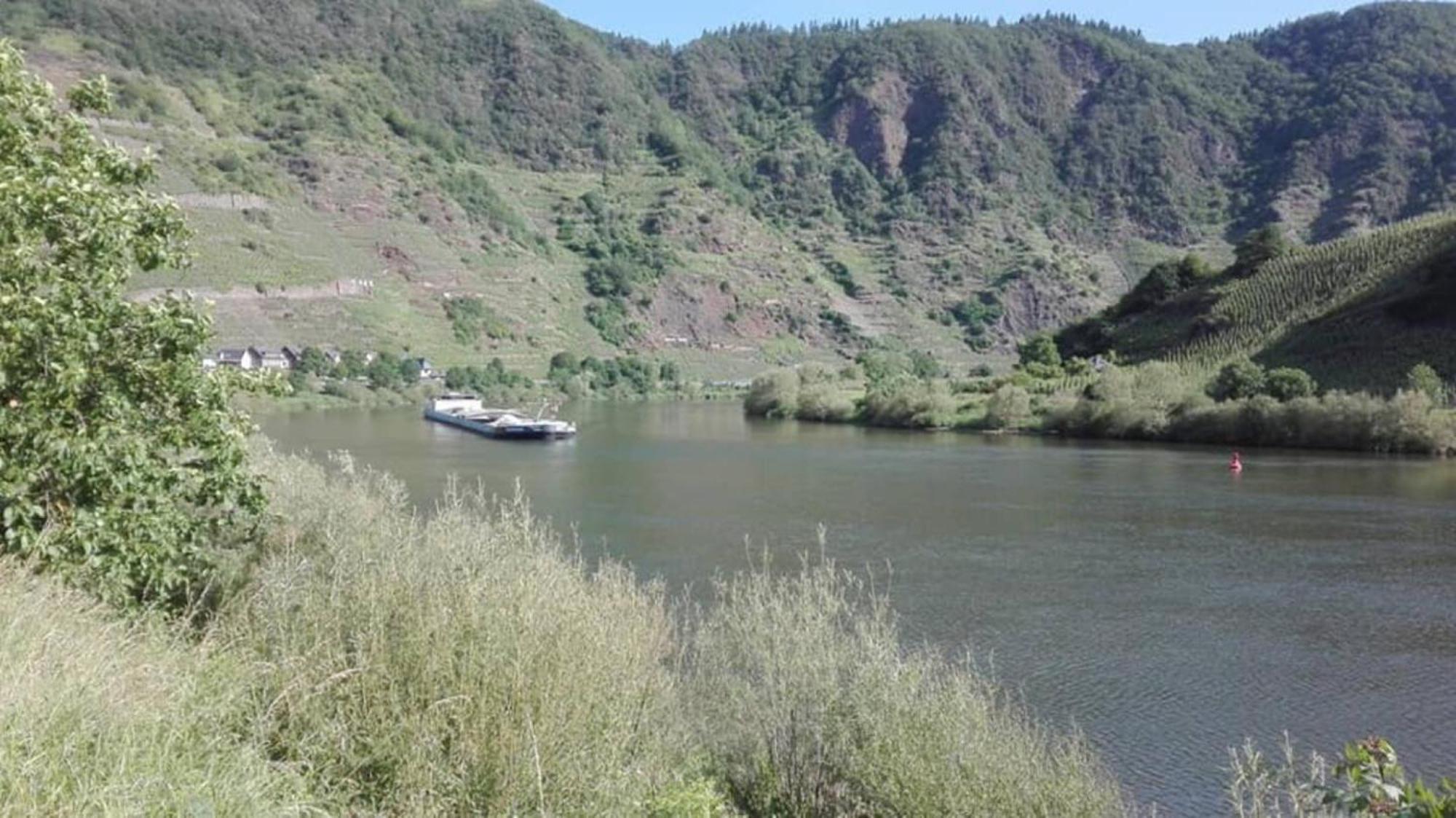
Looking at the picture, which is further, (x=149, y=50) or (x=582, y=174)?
(x=582, y=174)

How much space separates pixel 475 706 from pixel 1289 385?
56.8m

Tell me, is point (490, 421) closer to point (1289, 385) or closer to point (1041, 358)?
point (1041, 358)

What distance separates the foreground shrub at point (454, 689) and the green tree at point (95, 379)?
3.23 feet

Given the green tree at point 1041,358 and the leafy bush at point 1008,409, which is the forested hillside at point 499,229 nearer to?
the green tree at point 1041,358

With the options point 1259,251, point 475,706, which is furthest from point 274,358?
point 475,706

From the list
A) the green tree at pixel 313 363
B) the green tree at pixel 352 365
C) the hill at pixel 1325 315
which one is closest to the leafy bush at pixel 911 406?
the hill at pixel 1325 315

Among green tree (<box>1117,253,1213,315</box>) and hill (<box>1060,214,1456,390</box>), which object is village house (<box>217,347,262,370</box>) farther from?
green tree (<box>1117,253,1213,315</box>)

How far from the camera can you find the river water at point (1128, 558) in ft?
48.2

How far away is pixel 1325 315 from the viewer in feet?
225

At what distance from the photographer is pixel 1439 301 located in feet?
209

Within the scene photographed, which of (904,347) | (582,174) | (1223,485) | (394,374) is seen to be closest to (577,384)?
(394,374)

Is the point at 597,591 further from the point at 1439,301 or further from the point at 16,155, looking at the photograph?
the point at 1439,301

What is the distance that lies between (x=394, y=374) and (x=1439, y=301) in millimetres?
66645

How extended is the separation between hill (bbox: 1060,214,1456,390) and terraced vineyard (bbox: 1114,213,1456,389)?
7 cm
